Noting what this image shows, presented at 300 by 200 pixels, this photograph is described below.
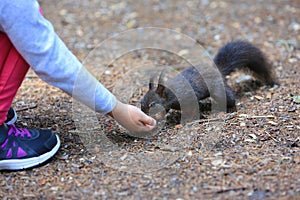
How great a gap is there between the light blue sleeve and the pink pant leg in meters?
0.09

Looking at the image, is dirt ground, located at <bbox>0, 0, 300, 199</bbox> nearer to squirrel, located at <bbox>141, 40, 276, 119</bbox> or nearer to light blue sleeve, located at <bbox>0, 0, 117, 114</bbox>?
squirrel, located at <bbox>141, 40, 276, 119</bbox>

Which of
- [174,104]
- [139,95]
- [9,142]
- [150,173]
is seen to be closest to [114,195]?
[150,173]

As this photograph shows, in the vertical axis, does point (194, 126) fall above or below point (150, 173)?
above

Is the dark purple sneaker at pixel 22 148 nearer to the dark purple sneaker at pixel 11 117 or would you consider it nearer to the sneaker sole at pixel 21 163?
the sneaker sole at pixel 21 163

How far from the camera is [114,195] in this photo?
1.95 meters

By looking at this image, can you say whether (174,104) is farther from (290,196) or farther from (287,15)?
(287,15)

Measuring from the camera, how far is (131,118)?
2301mm

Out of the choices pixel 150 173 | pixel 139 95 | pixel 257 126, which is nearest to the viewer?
pixel 150 173

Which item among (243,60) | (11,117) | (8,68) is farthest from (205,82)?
(8,68)

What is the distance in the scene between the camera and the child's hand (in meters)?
2.27

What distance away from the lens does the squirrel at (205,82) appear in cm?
291

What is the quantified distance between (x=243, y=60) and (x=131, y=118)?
123 centimetres

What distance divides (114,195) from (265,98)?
4.85ft

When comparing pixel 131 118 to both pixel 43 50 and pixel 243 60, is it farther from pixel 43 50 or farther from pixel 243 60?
pixel 243 60
